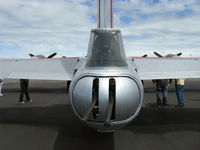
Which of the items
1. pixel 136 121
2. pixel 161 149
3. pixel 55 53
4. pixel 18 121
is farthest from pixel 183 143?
pixel 55 53

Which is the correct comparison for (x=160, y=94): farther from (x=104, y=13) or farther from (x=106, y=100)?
(x=106, y=100)

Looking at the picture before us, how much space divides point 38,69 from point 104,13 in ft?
12.3

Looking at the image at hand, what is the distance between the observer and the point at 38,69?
385 inches

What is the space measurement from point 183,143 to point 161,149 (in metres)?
0.84

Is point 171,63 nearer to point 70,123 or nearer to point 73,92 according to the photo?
point 70,123

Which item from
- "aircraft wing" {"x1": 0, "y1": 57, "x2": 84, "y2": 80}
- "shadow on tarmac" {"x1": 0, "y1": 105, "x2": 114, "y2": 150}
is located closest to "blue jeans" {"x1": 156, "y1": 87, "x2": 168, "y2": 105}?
"shadow on tarmac" {"x1": 0, "y1": 105, "x2": 114, "y2": 150}

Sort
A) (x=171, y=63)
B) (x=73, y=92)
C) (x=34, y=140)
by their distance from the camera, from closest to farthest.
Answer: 1. (x=73, y=92)
2. (x=34, y=140)
3. (x=171, y=63)

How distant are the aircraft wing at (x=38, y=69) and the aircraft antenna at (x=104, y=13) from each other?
1953 millimetres

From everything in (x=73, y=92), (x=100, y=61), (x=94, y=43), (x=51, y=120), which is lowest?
(x=51, y=120)

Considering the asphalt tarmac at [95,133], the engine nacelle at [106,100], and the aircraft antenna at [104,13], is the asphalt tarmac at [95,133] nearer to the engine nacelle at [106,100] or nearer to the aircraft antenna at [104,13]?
the engine nacelle at [106,100]

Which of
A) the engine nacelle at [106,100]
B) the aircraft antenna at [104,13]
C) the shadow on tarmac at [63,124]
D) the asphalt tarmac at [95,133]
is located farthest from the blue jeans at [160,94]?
the engine nacelle at [106,100]

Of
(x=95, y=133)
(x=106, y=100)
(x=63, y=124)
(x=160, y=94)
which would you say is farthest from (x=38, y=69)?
(x=160, y=94)

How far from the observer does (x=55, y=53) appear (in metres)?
21.2

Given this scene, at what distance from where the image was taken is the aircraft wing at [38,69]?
8633 mm
